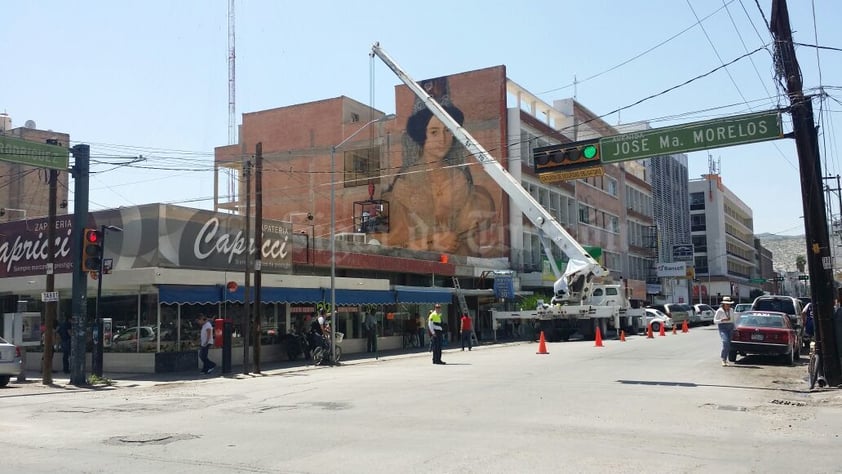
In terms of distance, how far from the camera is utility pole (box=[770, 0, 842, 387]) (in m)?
15.3

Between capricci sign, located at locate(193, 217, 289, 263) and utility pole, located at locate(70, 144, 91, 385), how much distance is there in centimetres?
495

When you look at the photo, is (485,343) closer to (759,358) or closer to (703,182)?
(759,358)

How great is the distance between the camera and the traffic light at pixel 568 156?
57.9 feet

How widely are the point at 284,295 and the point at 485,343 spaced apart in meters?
14.1

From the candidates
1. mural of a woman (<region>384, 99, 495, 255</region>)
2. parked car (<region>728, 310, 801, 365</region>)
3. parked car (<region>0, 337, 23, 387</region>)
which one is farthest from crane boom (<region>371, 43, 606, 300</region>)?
parked car (<region>0, 337, 23, 387</region>)

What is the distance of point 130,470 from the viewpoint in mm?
7945

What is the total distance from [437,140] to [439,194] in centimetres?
365

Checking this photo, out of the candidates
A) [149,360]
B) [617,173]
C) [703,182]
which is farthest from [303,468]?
[703,182]

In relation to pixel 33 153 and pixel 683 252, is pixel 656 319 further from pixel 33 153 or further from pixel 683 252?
pixel 683 252

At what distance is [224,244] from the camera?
25.7 metres

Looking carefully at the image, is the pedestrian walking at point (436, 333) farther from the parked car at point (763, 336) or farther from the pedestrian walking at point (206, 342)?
the parked car at point (763, 336)

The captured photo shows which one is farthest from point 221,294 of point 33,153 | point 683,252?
point 683,252

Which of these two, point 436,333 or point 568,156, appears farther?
point 436,333

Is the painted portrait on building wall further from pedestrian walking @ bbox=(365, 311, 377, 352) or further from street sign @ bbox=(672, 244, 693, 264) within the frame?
street sign @ bbox=(672, 244, 693, 264)
